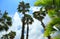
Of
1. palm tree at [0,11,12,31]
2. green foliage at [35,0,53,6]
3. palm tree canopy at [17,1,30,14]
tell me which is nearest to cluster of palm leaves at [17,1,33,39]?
palm tree canopy at [17,1,30,14]

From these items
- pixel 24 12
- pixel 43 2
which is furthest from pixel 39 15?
pixel 43 2

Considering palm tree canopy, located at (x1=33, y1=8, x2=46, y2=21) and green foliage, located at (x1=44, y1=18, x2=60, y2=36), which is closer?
green foliage, located at (x1=44, y1=18, x2=60, y2=36)

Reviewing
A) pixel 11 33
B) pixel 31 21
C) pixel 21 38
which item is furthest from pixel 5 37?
pixel 31 21

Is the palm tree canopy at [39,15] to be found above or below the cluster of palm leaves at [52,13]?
below

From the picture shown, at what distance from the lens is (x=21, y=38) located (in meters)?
44.1

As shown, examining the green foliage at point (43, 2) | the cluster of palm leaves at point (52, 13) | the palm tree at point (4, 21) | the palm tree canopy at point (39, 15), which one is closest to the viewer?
the cluster of palm leaves at point (52, 13)

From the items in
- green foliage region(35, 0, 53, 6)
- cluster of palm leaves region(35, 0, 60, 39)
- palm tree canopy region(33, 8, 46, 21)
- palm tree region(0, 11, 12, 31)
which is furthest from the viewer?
palm tree canopy region(33, 8, 46, 21)

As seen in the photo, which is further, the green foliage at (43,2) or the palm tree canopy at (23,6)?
the palm tree canopy at (23,6)

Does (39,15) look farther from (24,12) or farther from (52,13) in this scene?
(52,13)

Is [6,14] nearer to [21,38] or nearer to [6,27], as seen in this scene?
[6,27]

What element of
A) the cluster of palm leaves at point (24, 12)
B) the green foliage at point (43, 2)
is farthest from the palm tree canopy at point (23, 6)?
the green foliage at point (43, 2)

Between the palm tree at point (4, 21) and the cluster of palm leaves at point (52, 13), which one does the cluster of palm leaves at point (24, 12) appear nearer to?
the palm tree at point (4, 21)

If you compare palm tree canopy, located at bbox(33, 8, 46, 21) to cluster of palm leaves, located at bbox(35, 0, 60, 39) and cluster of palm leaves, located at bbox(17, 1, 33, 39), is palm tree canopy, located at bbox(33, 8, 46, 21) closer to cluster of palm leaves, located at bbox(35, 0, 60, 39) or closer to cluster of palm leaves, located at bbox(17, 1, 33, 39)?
cluster of palm leaves, located at bbox(17, 1, 33, 39)

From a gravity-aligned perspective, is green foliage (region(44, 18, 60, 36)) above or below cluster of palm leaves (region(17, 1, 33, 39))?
above
